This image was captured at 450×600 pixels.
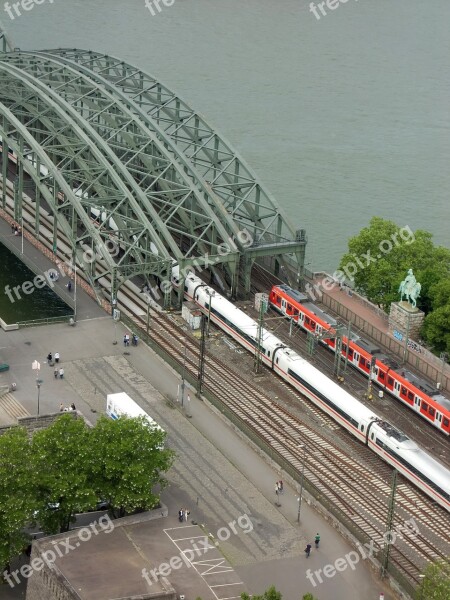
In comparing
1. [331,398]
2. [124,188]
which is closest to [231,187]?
[124,188]

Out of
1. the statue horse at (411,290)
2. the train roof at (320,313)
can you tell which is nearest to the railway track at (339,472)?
the train roof at (320,313)

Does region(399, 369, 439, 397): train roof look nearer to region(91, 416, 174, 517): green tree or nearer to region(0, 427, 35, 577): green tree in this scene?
region(91, 416, 174, 517): green tree

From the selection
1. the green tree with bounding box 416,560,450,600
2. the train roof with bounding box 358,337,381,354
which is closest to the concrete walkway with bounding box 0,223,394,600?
the green tree with bounding box 416,560,450,600

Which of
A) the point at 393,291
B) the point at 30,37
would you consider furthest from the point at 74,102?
the point at 30,37

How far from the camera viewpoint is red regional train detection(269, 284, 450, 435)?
83062 mm

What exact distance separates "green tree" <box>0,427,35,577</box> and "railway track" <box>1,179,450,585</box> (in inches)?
723

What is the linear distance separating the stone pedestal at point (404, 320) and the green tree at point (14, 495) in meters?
37.1

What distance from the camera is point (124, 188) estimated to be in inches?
4043

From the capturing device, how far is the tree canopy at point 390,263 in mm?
98250

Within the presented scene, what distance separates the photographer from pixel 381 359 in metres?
88.0

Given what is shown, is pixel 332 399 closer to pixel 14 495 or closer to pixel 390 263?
pixel 390 263

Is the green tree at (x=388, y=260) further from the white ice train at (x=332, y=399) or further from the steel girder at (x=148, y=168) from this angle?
the white ice train at (x=332, y=399)

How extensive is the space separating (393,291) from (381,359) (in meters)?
12.3

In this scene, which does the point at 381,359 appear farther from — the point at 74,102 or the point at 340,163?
the point at 340,163
